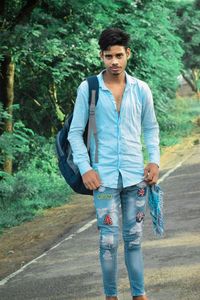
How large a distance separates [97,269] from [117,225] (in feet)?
7.90

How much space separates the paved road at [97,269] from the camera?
6.50m

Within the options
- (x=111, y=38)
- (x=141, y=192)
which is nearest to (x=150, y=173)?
(x=141, y=192)

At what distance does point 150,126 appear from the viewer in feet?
18.2

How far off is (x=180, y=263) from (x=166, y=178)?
1023 cm

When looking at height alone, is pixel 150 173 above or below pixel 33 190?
above

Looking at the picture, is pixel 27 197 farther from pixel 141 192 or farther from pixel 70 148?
pixel 141 192

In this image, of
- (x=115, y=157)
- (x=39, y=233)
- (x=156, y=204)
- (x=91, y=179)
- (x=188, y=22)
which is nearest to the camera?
(x=91, y=179)

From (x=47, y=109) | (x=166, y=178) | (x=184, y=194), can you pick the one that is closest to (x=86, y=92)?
(x=184, y=194)

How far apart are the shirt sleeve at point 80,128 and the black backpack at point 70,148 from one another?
0.04 meters

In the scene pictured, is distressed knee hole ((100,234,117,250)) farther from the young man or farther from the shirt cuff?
the shirt cuff

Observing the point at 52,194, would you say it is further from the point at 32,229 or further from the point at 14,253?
the point at 14,253

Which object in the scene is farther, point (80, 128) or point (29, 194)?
point (29, 194)

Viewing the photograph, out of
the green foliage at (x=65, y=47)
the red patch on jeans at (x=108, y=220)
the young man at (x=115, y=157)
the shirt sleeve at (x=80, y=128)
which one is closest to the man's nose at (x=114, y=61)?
the young man at (x=115, y=157)

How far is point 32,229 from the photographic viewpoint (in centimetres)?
1222
